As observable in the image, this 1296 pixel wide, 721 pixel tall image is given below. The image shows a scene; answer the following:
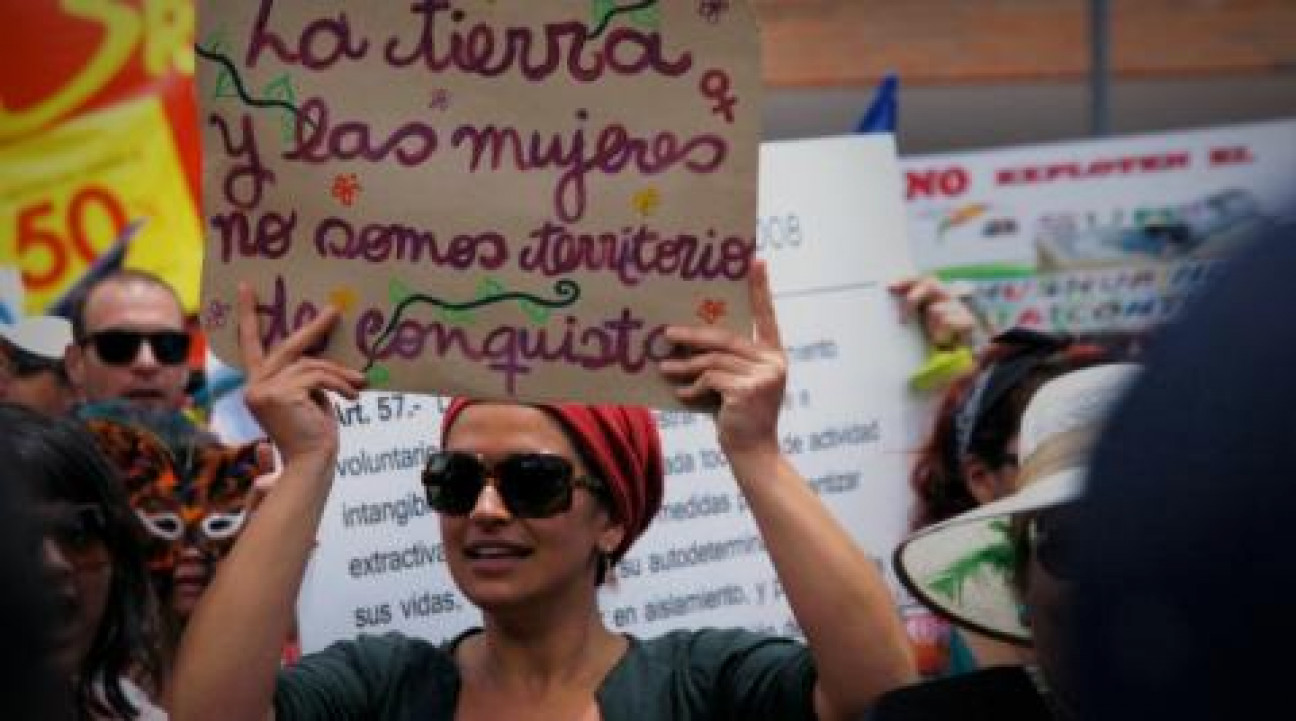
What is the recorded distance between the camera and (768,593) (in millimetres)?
3674

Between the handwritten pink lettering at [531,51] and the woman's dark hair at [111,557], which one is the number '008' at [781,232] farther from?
the handwritten pink lettering at [531,51]

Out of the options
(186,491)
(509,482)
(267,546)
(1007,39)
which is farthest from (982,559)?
(1007,39)

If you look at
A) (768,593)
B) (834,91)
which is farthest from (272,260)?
(834,91)

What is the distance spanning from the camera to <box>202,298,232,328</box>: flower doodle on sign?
2.60 m

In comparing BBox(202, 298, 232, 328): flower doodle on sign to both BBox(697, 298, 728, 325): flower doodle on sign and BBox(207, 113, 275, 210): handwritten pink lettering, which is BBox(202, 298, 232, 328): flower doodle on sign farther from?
BBox(697, 298, 728, 325): flower doodle on sign

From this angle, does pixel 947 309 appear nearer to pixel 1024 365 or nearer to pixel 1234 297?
pixel 1024 365

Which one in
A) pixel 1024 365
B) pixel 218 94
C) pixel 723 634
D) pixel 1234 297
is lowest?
pixel 723 634

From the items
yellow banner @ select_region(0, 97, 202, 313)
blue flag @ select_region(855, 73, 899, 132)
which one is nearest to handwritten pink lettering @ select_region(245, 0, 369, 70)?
blue flag @ select_region(855, 73, 899, 132)

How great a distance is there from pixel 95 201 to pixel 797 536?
11.0ft

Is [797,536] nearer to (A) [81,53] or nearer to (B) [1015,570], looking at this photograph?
(B) [1015,570]

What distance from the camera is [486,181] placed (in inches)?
102

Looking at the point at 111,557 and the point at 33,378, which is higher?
the point at 33,378

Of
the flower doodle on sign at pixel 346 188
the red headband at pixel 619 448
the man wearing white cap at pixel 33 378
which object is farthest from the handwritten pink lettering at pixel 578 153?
the man wearing white cap at pixel 33 378

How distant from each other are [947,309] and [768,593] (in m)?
0.70
